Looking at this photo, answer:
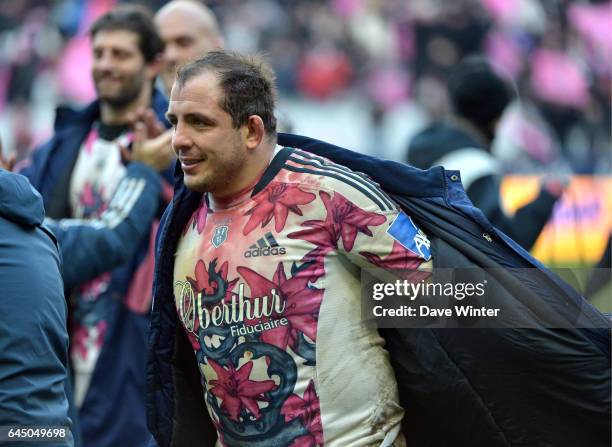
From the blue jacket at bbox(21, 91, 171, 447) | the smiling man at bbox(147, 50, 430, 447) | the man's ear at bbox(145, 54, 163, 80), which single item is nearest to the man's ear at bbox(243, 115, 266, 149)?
the smiling man at bbox(147, 50, 430, 447)

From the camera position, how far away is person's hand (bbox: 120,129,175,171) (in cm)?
637

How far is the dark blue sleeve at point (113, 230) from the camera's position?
19.1 ft

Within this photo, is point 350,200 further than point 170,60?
No

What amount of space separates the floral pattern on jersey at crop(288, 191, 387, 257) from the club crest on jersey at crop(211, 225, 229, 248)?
241 millimetres

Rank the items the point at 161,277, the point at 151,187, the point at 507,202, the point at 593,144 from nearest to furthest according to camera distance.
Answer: the point at 161,277, the point at 151,187, the point at 507,202, the point at 593,144

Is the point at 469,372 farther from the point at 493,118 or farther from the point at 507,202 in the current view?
the point at 507,202

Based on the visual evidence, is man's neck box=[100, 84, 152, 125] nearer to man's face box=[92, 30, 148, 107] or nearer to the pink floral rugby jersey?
man's face box=[92, 30, 148, 107]

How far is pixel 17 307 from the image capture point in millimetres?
3996

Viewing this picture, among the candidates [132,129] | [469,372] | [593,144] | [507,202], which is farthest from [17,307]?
[593,144]

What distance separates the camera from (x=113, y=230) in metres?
5.96

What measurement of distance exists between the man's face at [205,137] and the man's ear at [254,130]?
0.05 meters

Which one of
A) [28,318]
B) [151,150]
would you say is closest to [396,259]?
[28,318]

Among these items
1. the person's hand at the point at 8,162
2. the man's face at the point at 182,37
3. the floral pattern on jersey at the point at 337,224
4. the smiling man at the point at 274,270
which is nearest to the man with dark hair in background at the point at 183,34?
the man's face at the point at 182,37

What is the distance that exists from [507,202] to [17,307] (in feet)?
45.4
